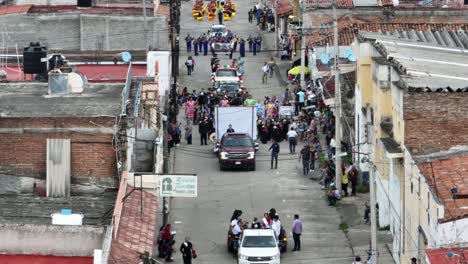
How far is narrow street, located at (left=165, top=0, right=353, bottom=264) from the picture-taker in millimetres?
62250

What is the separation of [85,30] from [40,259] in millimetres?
45986

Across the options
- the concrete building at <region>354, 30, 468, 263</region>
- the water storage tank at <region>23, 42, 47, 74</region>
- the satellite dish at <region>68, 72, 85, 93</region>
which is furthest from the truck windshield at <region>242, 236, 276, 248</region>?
the water storage tank at <region>23, 42, 47, 74</region>

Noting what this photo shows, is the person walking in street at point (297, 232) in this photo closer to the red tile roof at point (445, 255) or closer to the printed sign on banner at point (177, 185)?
the printed sign on banner at point (177, 185)

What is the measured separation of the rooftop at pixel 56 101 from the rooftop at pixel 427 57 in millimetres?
9347

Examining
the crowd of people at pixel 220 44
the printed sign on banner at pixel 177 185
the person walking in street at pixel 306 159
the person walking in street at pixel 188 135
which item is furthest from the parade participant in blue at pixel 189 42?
the printed sign on banner at pixel 177 185

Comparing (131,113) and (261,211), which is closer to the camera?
(131,113)

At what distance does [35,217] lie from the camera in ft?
147

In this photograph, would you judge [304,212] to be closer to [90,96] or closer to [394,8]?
[90,96]

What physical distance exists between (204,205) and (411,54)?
949 centimetres

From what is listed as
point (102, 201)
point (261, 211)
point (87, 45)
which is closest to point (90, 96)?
point (102, 201)

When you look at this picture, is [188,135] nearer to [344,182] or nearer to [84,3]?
[84,3]

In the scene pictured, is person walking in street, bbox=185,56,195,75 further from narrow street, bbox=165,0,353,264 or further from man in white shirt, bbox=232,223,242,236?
man in white shirt, bbox=232,223,242,236

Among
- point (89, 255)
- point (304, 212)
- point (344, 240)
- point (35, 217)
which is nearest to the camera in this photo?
point (89, 255)

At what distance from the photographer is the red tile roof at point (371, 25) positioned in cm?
8786
